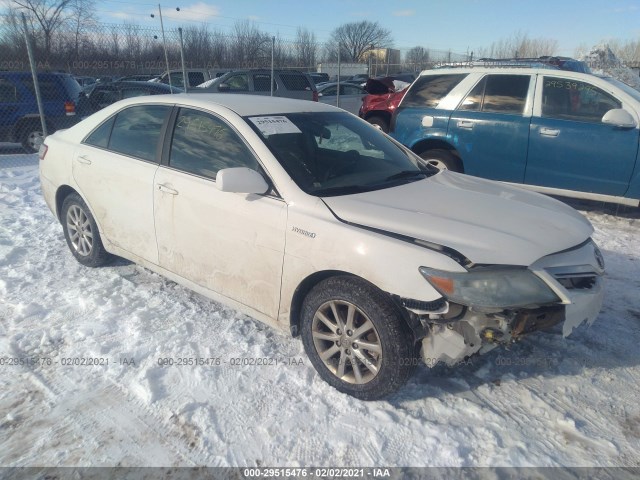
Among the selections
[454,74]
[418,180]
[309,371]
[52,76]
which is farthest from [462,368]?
[52,76]

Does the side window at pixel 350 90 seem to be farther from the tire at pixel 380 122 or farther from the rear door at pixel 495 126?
the rear door at pixel 495 126

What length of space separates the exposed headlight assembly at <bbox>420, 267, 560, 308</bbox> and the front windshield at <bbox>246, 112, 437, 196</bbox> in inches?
35.9

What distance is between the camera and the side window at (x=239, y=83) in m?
12.2

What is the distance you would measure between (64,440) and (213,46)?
96.4ft

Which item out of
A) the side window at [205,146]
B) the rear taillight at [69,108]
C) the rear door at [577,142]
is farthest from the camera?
the rear taillight at [69,108]

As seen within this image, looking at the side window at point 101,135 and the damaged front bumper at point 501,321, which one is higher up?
the side window at point 101,135

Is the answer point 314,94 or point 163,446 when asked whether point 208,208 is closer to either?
point 163,446

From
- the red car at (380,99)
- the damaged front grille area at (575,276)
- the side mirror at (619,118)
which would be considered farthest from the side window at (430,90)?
the damaged front grille area at (575,276)

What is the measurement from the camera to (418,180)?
3377mm

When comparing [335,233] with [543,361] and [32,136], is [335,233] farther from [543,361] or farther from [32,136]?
[32,136]

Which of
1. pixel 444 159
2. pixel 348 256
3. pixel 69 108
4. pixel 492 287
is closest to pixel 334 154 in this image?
pixel 348 256

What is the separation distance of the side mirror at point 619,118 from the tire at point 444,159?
70.8 inches

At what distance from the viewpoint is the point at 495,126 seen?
612 cm

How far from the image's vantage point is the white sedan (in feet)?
7.88
